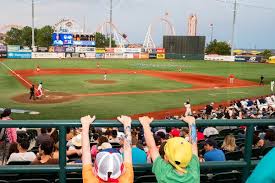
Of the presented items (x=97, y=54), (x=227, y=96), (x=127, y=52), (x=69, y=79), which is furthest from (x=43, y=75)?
(x=127, y=52)

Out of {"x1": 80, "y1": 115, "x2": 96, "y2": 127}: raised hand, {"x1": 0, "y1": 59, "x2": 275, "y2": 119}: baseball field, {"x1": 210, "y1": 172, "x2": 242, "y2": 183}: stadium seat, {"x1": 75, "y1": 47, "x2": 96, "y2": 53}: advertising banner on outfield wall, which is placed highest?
{"x1": 75, "y1": 47, "x2": 96, "y2": 53}: advertising banner on outfield wall

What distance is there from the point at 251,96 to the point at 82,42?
62564 mm

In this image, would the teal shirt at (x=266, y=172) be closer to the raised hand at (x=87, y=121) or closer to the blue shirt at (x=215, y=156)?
the raised hand at (x=87, y=121)

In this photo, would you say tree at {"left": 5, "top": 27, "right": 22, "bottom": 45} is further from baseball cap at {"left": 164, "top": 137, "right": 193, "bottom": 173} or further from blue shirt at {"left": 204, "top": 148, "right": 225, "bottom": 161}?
baseball cap at {"left": 164, "top": 137, "right": 193, "bottom": 173}

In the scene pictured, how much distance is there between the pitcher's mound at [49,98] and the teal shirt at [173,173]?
80.9 ft

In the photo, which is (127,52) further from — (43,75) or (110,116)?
(110,116)

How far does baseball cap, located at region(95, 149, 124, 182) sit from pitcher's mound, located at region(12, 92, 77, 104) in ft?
81.4

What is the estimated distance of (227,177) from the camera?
5004mm

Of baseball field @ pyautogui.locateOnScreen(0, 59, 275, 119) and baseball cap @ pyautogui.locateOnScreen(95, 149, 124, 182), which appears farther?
baseball field @ pyautogui.locateOnScreen(0, 59, 275, 119)

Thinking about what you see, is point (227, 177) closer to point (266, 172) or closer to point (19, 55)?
point (266, 172)

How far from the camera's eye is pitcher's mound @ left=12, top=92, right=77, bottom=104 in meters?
27.4

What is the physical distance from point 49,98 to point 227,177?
25.4 m

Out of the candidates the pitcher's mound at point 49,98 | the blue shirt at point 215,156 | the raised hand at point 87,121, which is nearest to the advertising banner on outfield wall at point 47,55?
the pitcher's mound at point 49,98

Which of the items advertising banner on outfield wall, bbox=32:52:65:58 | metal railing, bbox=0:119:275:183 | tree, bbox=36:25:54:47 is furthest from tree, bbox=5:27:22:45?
metal railing, bbox=0:119:275:183
